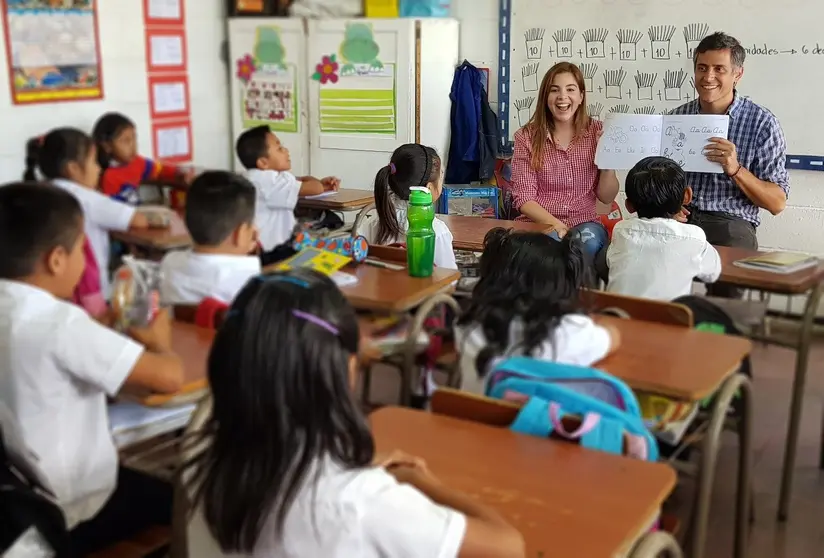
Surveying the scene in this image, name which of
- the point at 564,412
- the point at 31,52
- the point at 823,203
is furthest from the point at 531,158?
the point at 564,412

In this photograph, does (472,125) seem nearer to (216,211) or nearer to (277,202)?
(277,202)

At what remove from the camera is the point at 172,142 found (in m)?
3.84

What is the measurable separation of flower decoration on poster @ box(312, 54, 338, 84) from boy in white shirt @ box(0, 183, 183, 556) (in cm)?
319

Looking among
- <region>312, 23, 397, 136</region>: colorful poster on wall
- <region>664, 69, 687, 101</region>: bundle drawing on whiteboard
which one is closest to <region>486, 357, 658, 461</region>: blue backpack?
<region>664, 69, 687, 101</region>: bundle drawing on whiteboard

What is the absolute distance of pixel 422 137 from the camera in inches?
173

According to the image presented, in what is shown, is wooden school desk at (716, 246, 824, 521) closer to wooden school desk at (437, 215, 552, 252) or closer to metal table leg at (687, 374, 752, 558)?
metal table leg at (687, 374, 752, 558)

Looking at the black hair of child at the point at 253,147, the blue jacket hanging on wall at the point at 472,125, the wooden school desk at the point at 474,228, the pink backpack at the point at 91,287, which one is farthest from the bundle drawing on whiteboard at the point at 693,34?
the pink backpack at the point at 91,287

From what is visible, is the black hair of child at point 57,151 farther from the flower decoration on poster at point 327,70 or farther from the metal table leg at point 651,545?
the metal table leg at point 651,545

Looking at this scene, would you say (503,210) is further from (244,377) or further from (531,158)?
(244,377)

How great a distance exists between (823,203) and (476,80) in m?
1.74

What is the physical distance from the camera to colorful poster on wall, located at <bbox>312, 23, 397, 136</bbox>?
4391 mm

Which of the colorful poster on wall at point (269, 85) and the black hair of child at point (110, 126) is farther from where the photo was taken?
the colorful poster on wall at point (269, 85)

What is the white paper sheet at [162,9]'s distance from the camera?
352 centimetres

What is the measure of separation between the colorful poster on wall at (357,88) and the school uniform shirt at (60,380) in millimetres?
3244
